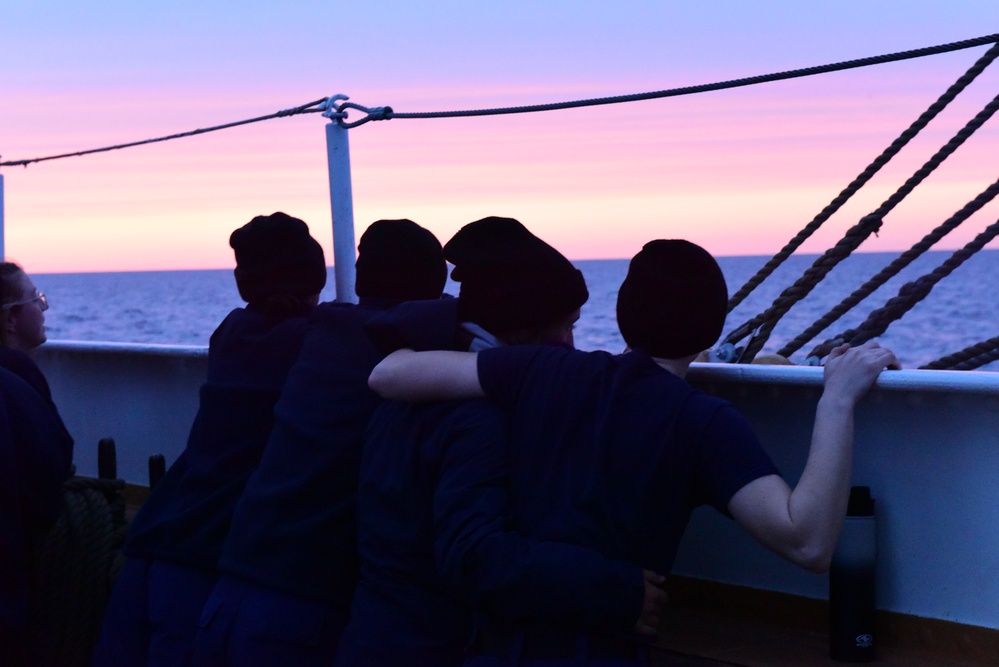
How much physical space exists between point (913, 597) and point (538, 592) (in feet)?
4.17

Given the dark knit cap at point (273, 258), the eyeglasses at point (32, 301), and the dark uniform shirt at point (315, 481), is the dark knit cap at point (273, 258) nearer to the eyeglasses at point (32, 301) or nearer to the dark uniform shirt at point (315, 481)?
the dark uniform shirt at point (315, 481)

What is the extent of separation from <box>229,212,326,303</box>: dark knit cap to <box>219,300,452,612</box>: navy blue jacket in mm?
327

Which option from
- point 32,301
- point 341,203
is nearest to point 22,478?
point 32,301

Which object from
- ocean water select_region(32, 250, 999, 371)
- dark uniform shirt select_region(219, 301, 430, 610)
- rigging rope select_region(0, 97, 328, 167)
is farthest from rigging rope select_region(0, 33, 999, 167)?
ocean water select_region(32, 250, 999, 371)

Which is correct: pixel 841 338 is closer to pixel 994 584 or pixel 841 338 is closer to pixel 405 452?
pixel 994 584

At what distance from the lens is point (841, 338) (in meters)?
4.59

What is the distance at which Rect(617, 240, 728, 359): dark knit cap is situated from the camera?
2287 mm

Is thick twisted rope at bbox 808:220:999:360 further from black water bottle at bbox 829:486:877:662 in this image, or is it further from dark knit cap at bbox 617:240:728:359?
dark knit cap at bbox 617:240:728:359

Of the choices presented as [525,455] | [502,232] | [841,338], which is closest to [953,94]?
[841,338]

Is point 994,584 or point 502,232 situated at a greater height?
point 502,232

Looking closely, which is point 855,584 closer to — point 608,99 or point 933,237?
point 608,99

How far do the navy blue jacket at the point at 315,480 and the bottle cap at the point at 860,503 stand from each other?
1134mm

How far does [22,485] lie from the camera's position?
11.6 ft

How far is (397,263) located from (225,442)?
68cm
